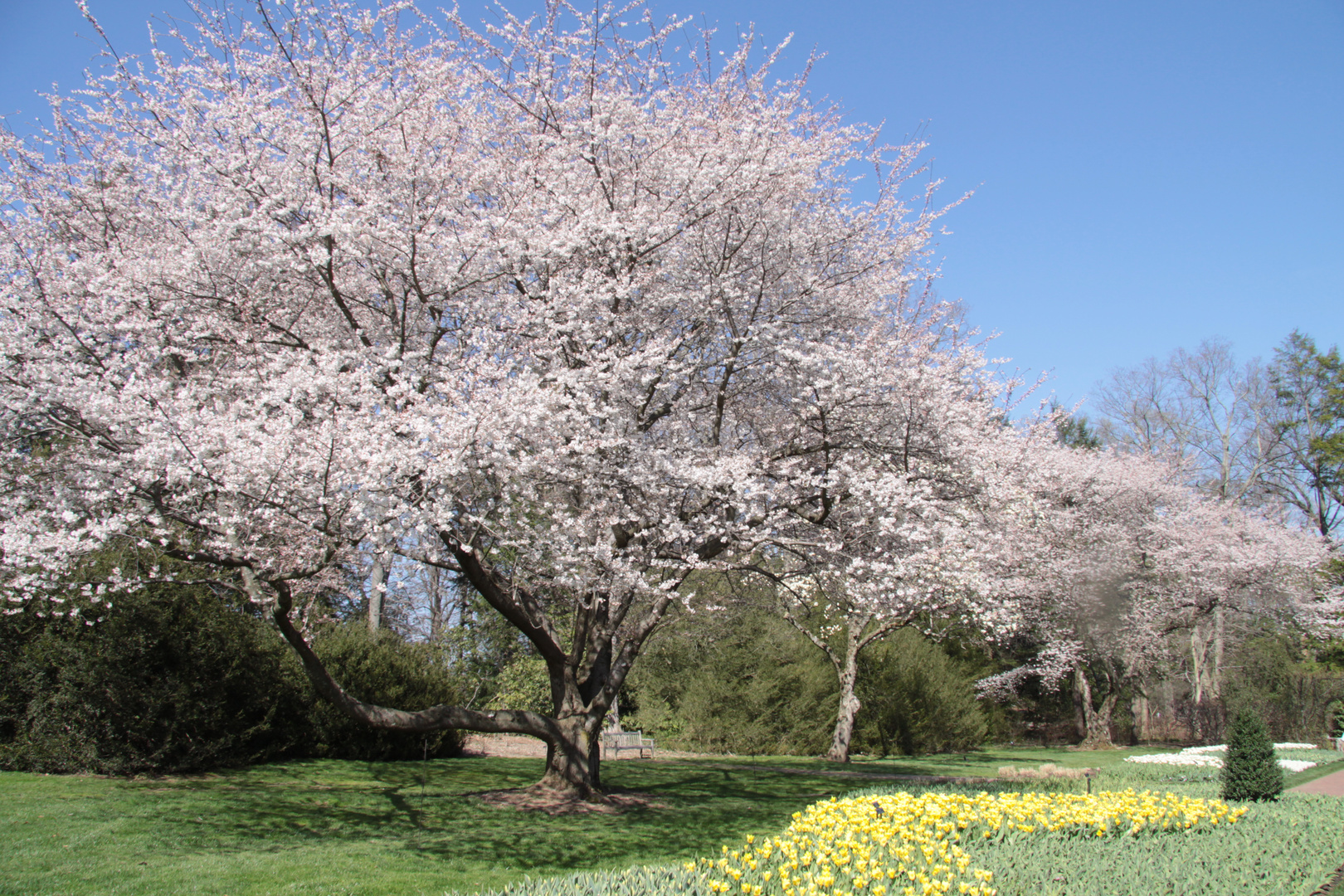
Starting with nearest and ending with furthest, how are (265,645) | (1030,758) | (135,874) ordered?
1. (135,874)
2. (265,645)
3. (1030,758)

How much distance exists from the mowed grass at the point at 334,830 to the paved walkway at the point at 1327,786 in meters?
0.44

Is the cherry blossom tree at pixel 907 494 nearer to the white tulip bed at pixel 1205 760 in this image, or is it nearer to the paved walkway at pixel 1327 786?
the paved walkway at pixel 1327 786

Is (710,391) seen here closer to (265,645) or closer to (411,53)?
(411,53)

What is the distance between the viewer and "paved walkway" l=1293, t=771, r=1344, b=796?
32.1 feet

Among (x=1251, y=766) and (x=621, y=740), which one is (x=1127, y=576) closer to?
(x=1251, y=766)

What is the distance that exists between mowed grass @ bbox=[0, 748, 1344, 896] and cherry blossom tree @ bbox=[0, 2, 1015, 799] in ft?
3.90

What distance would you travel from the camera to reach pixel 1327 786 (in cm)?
1052

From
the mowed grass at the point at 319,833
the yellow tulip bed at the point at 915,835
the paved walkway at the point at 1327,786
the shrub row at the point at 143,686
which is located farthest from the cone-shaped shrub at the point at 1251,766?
the shrub row at the point at 143,686

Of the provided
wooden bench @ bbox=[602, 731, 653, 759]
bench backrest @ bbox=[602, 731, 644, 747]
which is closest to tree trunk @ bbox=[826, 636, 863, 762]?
wooden bench @ bbox=[602, 731, 653, 759]

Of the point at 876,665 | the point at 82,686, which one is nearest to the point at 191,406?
the point at 82,686

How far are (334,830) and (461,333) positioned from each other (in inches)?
202

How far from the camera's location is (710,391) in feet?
31.9

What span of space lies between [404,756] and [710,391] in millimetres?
9206

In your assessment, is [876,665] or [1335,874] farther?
[876,665]
